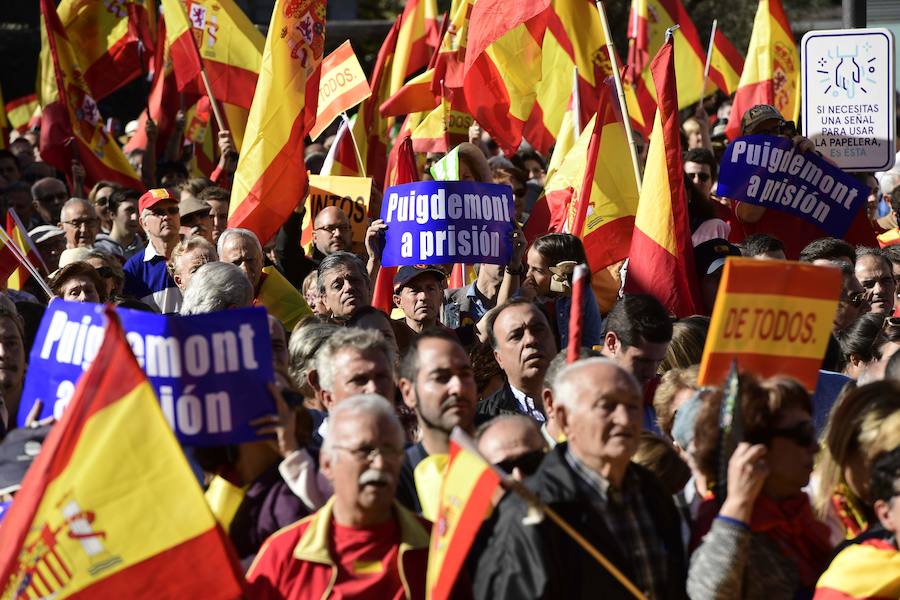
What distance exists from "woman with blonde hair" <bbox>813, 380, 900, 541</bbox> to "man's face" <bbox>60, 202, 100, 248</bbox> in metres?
6.35

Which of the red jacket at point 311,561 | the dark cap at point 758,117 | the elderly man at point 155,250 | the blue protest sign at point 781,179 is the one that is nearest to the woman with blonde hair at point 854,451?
the red jacket at point 311,561

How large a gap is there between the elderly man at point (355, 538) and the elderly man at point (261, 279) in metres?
3.66

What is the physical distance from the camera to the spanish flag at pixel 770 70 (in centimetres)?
1236

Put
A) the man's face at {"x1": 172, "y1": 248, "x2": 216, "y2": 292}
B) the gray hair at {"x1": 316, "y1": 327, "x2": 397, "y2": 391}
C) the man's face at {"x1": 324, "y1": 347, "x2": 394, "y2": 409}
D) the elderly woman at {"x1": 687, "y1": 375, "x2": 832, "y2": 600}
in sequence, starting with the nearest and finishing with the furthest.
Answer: the elderly woman at {"x1": 687, "y1": 375, "x2": 832, "y2": 600} → the man's face at {"x1": 324, "y1": 347, "x2": 394, "y2": 409} → the gray hair at {"x1": 316, "y1": 327, "x2": 397, "y2": 391} → the man's face at {"x1": 172, "y1": 248, "x2": 216, "y2": 292}

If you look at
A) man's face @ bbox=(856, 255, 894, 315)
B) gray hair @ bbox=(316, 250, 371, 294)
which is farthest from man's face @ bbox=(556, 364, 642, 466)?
man's face @ bbox=(856, 255, 894, 315)

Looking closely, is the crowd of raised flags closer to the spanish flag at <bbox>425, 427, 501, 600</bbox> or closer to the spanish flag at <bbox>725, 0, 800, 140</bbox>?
the spanish flag at <bbox>425, 427, 501, 600</bbox>

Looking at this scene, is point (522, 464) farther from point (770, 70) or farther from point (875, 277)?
point (770, 70)

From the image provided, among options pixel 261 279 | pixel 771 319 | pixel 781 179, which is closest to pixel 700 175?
pixel 781 179

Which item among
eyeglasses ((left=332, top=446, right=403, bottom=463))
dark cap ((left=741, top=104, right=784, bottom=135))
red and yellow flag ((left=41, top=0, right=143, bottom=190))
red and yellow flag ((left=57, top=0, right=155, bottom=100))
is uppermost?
red and yellow flag ((left=57, top=0, right=155, bottom=100))

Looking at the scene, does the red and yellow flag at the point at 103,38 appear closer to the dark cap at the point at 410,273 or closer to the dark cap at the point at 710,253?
the dark cap at the point at 410,273

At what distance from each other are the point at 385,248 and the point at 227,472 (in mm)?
3536

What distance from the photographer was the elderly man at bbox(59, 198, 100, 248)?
9.77 meters

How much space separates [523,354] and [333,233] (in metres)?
3.02

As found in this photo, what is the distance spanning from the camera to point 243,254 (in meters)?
7.90
